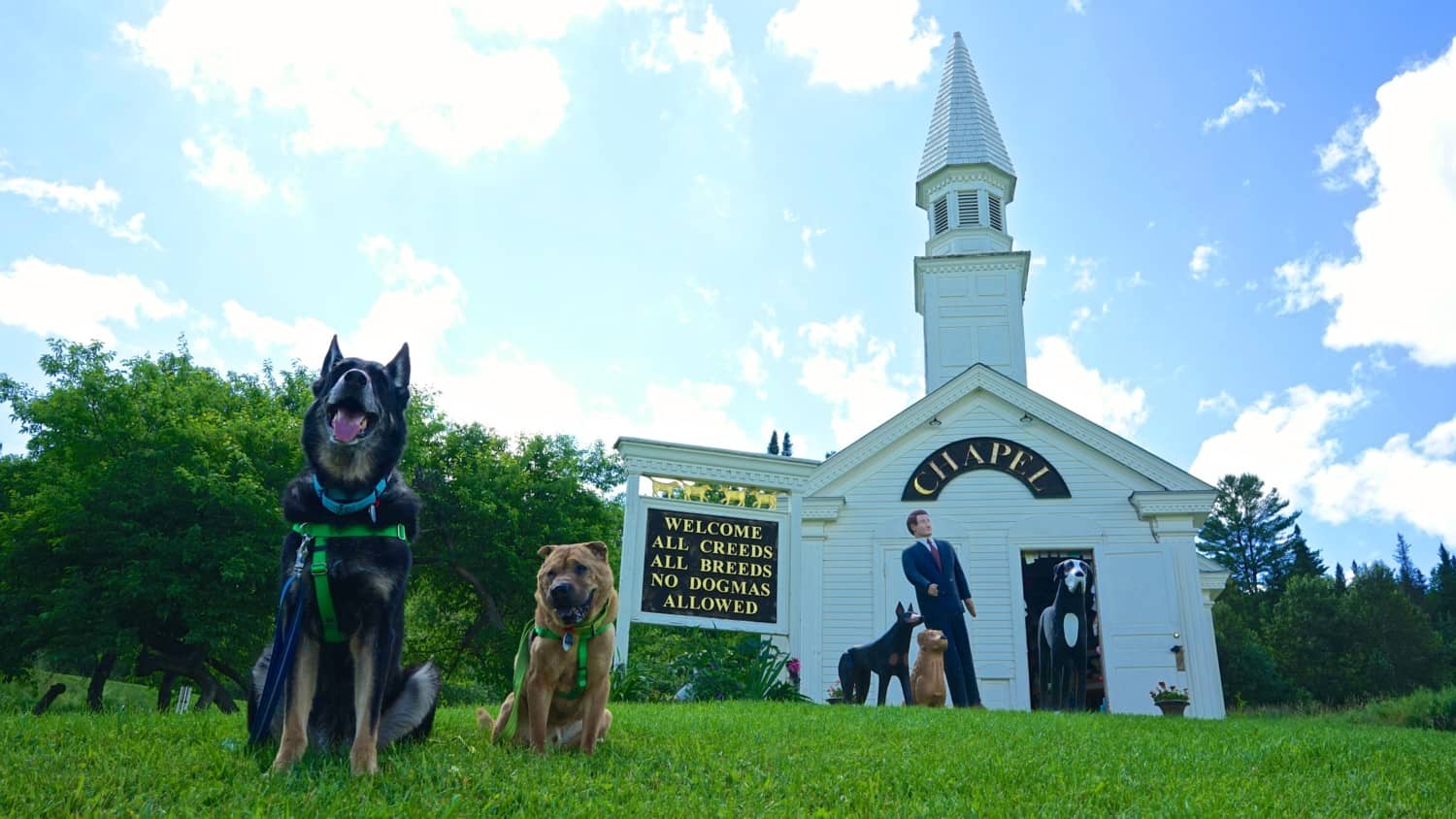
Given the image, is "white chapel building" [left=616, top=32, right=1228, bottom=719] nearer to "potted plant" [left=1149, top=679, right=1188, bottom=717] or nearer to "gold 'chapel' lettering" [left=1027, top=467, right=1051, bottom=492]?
"gold 'chapel' lettering" [left=1027, top=467, right=1051, bottom=492]

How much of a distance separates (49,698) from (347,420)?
453cm

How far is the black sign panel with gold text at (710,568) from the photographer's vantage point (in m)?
15.4

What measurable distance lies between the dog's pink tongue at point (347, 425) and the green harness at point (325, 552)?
42 cm

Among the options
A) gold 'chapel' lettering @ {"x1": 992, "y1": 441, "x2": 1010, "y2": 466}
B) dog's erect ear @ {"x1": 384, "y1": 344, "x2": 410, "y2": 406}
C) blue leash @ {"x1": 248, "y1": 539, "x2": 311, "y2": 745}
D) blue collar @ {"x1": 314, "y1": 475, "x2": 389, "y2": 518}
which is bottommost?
blue leash @ {"x1": 248, "y1": 539, "x2": 311, "y2": 745}

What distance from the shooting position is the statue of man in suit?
51.9 feet

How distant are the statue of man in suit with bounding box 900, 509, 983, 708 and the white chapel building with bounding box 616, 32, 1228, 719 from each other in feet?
1.88

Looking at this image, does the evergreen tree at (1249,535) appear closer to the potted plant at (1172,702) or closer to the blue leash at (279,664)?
the potted plant at (1172,702)

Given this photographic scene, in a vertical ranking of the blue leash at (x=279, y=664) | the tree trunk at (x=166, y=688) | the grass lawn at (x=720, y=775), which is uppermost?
the blue leash at (x=279, y=664)

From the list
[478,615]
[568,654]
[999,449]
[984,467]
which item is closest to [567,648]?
[568,654]

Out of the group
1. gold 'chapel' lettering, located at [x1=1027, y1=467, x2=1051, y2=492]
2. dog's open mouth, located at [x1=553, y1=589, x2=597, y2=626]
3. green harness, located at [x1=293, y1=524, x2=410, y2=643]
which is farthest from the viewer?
gold 'chapel' lettering, located at [x1=1027, y1=467, x2=1051, y2=492]

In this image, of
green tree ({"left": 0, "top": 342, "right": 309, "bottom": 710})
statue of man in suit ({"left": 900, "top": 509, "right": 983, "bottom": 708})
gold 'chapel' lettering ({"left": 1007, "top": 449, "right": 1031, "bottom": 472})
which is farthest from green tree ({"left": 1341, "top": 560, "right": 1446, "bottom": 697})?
green tree ({"left": 0, "top": 342, "right": 309, "bottom": 710})

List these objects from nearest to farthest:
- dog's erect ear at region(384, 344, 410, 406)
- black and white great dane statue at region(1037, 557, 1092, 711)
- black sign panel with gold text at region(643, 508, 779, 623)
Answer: dog's erect ear at region(384, 344, 410, 406) → black sign panel with gold text at region(643, 508, 779, 623) → black and white great dane statue at region(1037, 557, 1092, 711)

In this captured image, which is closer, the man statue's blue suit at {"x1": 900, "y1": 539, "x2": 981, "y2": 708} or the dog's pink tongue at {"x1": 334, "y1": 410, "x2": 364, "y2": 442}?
the dog's pink tongue at {"x1": 334, "y1": 410, "x2": 364, "y2": 442}

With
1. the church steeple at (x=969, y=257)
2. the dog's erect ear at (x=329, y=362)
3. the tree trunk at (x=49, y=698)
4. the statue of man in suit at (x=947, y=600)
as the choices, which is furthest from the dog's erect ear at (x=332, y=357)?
the church steeple at (x=969, y=257)
